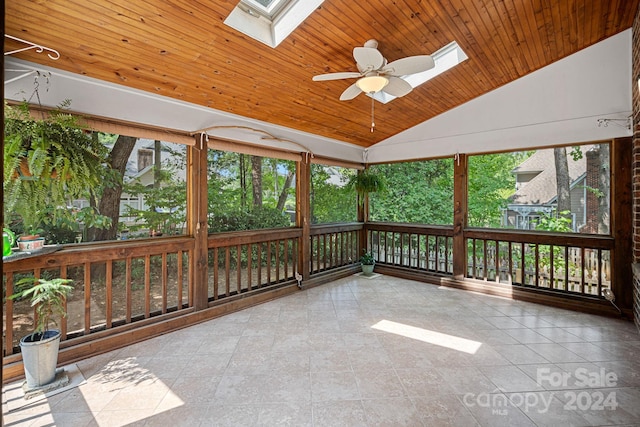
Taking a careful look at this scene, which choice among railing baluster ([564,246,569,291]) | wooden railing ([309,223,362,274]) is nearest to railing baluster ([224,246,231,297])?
wooden railing ([309,223,362,274])

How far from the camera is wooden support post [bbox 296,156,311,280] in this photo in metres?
4.84

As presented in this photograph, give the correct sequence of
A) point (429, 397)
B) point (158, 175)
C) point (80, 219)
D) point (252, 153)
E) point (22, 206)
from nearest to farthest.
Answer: point (22, 206) < point (429, 397) < point (80, 219) < point (158, 175) < point (252, 153)

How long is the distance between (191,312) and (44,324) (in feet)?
4.37

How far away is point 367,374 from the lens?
8.13 ft

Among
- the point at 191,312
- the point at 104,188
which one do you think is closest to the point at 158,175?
the point at 104,188

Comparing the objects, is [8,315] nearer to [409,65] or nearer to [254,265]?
[254,265]

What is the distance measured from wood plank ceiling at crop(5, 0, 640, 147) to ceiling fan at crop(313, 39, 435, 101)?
0.38 meters

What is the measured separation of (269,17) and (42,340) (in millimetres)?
3232

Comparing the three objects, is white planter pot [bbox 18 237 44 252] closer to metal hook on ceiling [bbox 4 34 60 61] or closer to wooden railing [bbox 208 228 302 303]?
metal hook on ceiling [bbox 4 34 60 61]

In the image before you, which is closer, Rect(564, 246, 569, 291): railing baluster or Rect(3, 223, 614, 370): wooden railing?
Rect(3, 223, 614, 370): wooden railing

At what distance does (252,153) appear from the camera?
13.3 feet

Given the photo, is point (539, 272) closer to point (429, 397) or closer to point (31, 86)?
point (429, 397)

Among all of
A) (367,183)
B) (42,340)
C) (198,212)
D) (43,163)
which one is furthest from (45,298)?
(367,183)

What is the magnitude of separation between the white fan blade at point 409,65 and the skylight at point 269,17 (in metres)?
0.80
